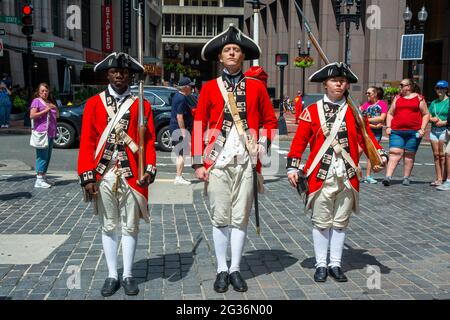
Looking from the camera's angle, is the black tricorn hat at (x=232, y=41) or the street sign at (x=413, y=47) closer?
the black tricorn hat at (x=232, y=41)

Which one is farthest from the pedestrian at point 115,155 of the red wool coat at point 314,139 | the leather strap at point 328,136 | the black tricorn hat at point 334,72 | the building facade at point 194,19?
the building facade at point 194,19

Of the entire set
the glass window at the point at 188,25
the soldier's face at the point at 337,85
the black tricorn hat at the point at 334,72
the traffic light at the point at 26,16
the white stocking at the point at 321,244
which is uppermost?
the glass window at the point at 188,25

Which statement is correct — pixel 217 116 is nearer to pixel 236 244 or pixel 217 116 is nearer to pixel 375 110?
pixel 236 244

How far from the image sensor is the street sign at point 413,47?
16.0 m

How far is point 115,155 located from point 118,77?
63 centimetres

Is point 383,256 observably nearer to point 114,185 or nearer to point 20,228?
point 114,185

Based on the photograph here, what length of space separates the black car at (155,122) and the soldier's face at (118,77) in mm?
9928

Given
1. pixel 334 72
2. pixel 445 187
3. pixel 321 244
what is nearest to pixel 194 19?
pixel 445 187

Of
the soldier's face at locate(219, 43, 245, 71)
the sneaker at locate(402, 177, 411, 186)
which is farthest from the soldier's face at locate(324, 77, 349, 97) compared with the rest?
the sneaker at locate(402, 177, 411, 186)

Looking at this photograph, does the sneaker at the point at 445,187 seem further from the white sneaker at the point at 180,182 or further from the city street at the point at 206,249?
the white sneaker at the point at 180,182

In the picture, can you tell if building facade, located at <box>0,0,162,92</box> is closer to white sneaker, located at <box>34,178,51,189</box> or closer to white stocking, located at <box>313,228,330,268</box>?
white sneaker, located at <box>34,178,51,189</box>

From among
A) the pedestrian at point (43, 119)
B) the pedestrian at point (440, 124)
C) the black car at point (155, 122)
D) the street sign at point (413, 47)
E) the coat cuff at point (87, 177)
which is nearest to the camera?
the coat cuff at point (87, 177)
